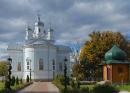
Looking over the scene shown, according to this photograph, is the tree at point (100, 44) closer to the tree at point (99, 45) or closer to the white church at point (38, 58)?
the tree at point (99, 45)

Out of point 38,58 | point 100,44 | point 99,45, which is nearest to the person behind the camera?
point 100,44

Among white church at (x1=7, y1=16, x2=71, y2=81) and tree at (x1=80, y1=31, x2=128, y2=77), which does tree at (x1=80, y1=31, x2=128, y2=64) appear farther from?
white church at (x1=7, y1=16, x2=71, y2=81)

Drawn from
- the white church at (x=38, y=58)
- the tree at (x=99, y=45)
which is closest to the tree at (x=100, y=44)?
the tree at (x=99, y=45)

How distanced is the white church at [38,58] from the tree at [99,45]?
21.7 metres

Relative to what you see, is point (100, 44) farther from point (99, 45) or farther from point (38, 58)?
point (38, 58)

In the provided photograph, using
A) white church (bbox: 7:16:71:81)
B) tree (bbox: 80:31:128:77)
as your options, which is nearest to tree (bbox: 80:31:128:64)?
tree (bbox: 80:31:128:77)

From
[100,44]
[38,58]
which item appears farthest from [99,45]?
[38,58]

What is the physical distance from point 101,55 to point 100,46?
164 centimetres

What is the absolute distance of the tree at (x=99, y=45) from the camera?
70.9m

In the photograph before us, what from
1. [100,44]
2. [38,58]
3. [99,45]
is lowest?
[38,58]

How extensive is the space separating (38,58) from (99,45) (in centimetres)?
2850

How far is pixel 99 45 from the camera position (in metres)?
71.2

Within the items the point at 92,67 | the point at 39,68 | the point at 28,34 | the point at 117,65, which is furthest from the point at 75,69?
the point at 28,34

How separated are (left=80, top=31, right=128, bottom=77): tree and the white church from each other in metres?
21.7
